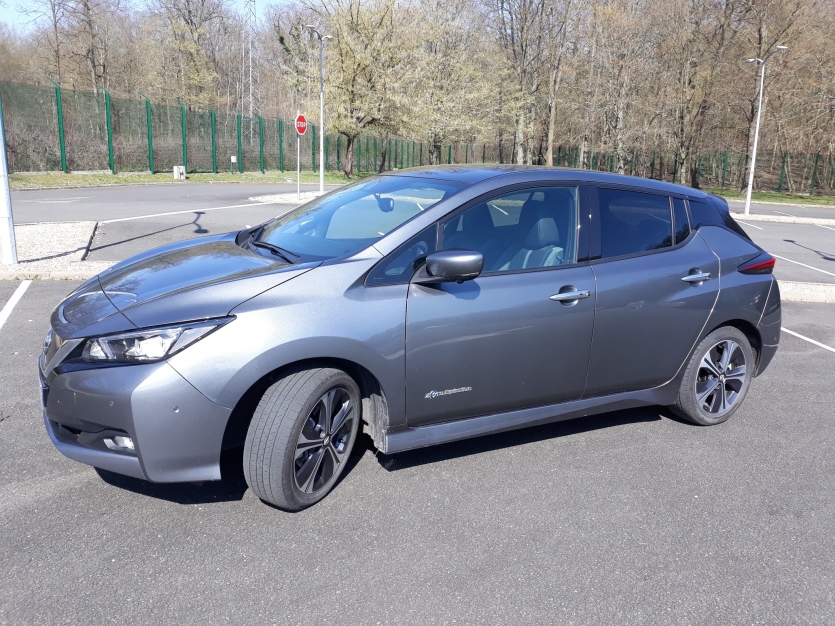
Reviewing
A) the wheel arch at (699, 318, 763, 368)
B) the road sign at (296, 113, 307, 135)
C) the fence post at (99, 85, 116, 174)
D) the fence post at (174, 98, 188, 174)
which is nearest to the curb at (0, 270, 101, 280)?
the wheel arch at (699, 318, 763, 368)

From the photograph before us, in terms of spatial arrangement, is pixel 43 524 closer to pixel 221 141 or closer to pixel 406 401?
pixel 406 401

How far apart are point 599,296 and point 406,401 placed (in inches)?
53.1

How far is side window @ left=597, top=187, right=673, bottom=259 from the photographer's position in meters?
4.16

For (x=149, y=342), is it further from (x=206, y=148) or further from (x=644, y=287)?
(x=206, y=148)

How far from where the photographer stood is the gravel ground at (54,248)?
8961mm

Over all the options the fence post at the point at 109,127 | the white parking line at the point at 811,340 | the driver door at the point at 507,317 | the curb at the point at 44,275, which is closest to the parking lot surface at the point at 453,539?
the driver door at the point at 507,317

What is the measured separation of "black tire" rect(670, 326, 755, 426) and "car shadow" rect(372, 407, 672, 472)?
22 cm

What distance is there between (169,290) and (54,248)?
8537 millimetres

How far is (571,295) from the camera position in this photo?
12.6 ft

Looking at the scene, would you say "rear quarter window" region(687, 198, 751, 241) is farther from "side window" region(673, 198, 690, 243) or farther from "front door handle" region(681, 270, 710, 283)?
"front door handle" region(681, 270, 710, 283)

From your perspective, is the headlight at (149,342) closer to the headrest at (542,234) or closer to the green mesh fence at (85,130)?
the headrest at (542,234)

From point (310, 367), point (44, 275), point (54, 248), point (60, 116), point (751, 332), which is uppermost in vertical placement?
point (60, 116)

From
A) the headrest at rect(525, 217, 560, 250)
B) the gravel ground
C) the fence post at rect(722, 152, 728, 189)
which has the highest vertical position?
the fence post at rect(722, 152, 728, 189)

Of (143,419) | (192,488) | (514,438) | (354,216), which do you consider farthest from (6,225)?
(514,438)
